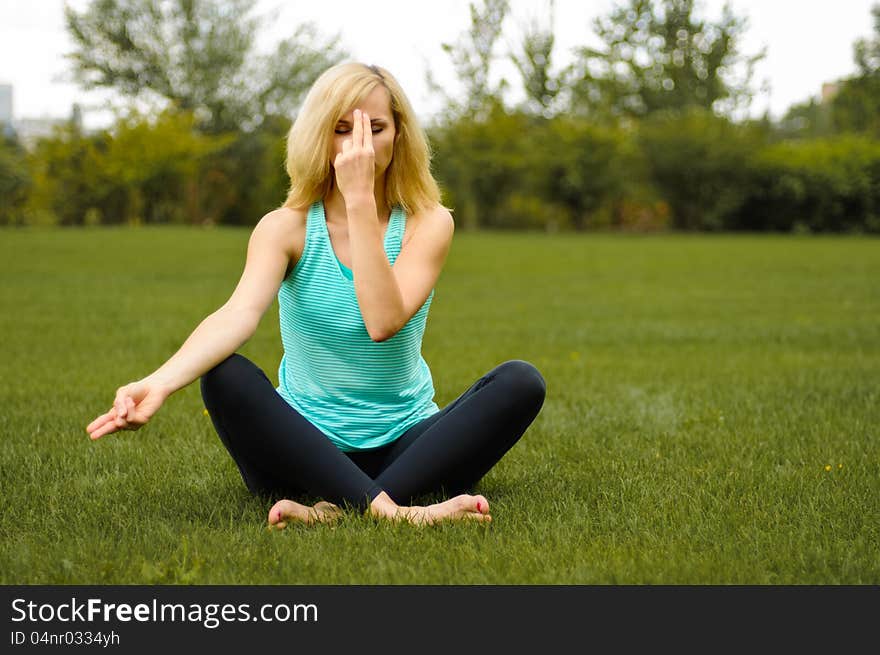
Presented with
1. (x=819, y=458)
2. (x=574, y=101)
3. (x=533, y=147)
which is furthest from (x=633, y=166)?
(x=819, y=458)

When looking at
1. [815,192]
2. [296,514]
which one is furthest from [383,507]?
[815,192]

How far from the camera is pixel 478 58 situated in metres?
42.6

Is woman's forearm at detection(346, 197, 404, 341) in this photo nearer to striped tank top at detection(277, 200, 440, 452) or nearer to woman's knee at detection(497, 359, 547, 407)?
striped tank top at detection(277, 200, 440, 452)

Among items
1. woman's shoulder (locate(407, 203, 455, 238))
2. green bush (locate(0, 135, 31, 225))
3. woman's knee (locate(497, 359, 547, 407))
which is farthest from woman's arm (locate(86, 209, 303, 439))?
green bush (locate(0, 135, 31, 225))

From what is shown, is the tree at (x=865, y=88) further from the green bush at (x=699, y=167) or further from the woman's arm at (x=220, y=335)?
the woman's arm at (x=220, y=335)

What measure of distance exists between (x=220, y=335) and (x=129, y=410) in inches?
16.0

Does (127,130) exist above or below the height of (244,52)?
below

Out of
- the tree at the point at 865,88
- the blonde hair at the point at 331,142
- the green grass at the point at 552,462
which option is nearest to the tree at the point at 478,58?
the tree at the point at 865,88

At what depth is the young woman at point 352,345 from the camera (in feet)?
10.1

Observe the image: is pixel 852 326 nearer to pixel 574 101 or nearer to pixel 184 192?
pixel 184 192

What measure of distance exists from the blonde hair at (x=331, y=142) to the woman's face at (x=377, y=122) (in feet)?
0.06

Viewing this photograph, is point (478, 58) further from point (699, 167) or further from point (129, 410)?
point (129, 410)
